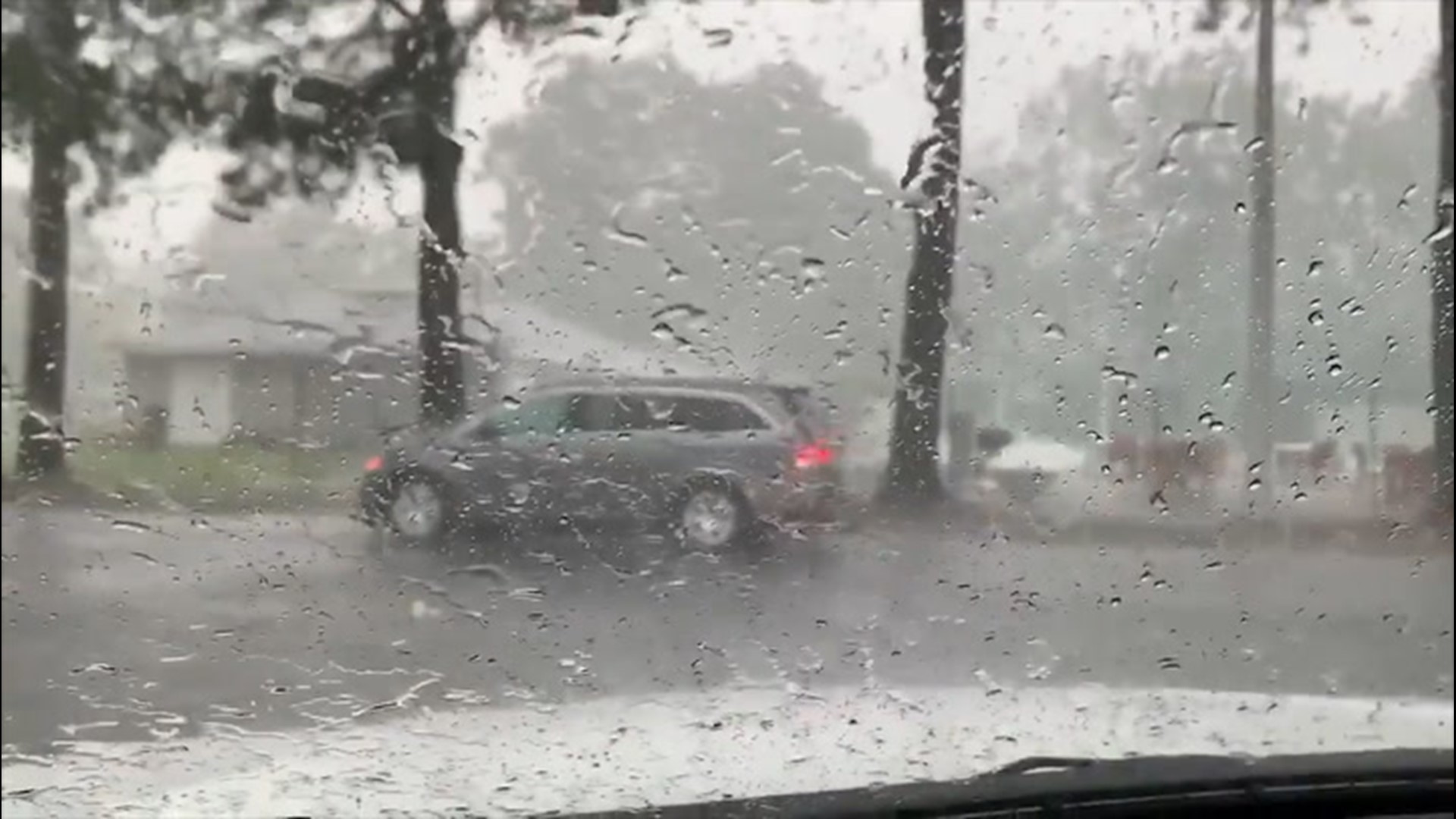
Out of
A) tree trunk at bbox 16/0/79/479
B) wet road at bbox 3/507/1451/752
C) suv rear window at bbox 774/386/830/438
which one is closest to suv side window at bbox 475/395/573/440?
wet road at bbox 3/507/1451/752

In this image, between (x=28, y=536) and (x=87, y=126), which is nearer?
(x=28, y=536)

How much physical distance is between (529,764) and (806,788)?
0.72 meters

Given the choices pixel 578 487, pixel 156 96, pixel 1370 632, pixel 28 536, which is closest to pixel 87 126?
pixel 156 96

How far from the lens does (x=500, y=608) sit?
3857 mm

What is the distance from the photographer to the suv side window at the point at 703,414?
13.5ft

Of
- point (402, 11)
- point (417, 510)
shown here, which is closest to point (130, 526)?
point (417, 510)

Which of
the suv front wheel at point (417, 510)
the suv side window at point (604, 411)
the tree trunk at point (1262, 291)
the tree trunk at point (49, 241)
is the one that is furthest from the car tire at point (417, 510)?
the tree trunk at point (1262, 291)

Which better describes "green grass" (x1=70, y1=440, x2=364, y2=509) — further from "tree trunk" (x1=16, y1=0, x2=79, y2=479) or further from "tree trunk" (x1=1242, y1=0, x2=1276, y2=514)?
"tree trunk" (x1=1242, y1=0, x2=1276, y2=514)

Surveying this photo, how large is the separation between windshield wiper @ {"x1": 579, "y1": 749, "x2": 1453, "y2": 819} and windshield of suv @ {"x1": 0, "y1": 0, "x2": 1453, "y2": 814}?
0.36ft

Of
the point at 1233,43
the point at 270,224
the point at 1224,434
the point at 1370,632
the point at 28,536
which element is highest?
the point at 1233,43

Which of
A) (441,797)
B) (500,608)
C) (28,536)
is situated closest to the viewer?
(441,797)

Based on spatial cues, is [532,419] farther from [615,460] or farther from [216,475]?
[216,475]

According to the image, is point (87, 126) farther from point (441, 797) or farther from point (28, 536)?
point (441, 797)

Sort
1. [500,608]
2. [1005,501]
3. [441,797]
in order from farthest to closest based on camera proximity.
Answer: [1005,501] → [500,608] → [441,797]
